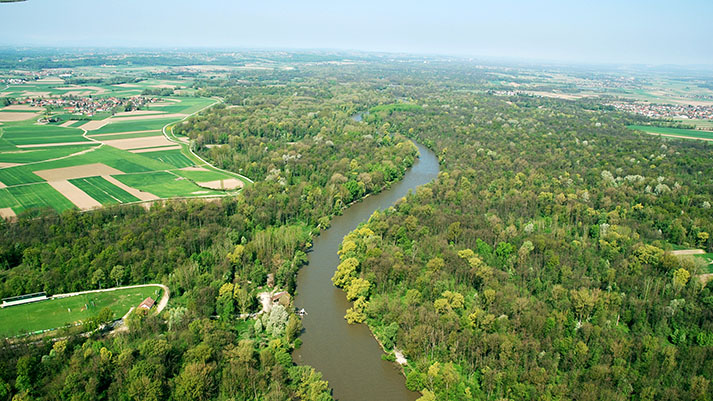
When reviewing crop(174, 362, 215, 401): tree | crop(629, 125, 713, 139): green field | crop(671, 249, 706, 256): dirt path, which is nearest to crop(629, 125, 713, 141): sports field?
crop(629, 125, 713, 139): green field

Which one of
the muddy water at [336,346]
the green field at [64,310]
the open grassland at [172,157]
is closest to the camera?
the muddy water at [336,346]

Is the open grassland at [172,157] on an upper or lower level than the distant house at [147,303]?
upper

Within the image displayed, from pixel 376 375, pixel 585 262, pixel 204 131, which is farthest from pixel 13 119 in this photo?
pixel 585 262

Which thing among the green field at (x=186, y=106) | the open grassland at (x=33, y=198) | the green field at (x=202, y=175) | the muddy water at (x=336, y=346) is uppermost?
the green field at (x=186, y=106)

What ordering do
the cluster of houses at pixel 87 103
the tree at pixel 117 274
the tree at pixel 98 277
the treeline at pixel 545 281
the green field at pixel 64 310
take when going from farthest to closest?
the cluster of houses at pixel 87 103, the tree at pixel 117 274, the tree at pixel 98 277, the green field at pixel 64 310, the treeline at pixel 545 281

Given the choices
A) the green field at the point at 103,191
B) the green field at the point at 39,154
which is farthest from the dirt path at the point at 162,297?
the green field at the point at 39,154

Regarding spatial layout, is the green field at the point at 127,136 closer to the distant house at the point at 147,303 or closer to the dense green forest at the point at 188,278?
the dense green forest at the point at 188,278

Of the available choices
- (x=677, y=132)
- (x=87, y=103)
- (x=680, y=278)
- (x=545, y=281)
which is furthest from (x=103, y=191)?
(x=677, y=132)
